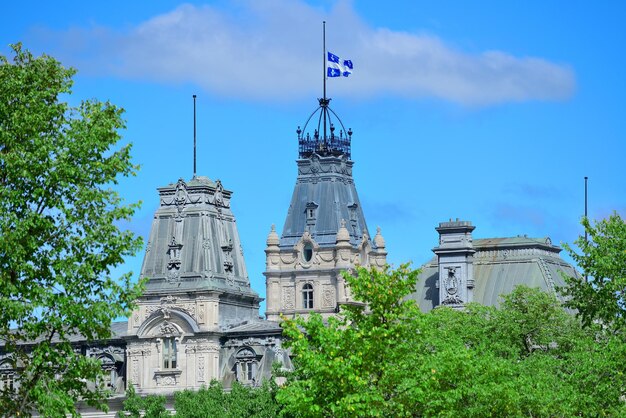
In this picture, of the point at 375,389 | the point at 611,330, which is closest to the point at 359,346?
the point at 375,389

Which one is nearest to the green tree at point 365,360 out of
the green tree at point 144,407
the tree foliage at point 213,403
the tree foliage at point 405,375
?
the tree foliage at point 405,375

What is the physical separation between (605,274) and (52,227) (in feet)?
133

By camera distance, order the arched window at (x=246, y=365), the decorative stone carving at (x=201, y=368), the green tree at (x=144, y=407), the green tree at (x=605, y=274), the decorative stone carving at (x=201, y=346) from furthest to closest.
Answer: the decorative stone carving at (x=201, y=346) → the decorative stone carving at (x=201, y=368) → the arched window at (x=246, y=365) → the green tree at (x=144, y=407) → the green tree at (x=605, y=274)

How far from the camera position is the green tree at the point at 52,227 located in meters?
88.2

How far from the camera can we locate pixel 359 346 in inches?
4013

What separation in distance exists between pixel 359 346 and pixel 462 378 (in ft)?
28.8

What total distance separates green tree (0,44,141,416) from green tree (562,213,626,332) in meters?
37.3

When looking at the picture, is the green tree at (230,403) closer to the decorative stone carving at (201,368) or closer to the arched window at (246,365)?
the arched window at (246,365)

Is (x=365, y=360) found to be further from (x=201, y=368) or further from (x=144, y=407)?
(x=201, y=368)

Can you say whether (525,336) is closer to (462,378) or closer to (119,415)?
(119,415)

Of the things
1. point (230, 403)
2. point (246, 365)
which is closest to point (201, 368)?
point (246, 365)

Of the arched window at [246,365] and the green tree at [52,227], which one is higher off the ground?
the arched window at [246,365]

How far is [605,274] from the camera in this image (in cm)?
11938

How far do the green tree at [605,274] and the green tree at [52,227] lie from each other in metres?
37.3
